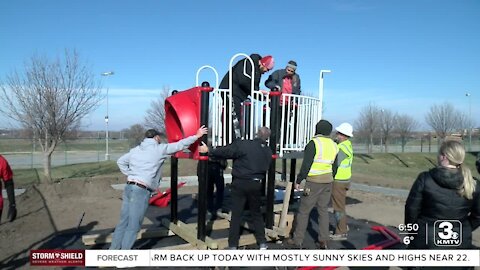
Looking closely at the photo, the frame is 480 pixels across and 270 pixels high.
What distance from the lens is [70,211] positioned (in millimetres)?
9570

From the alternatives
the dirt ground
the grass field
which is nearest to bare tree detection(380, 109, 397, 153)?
the grass field

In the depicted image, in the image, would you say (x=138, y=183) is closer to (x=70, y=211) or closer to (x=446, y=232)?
(x=446, y=232)

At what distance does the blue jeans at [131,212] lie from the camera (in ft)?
17.4

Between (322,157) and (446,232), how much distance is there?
2965mm

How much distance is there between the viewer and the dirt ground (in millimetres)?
7059

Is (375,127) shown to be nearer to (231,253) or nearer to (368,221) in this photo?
(368,221)

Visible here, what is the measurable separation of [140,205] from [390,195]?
10.3 meters

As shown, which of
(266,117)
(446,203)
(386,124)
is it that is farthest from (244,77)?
(386,124)

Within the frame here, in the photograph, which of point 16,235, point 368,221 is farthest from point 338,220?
point 16,235

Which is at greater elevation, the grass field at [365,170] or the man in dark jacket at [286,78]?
the man in dark jacket at [286,78]

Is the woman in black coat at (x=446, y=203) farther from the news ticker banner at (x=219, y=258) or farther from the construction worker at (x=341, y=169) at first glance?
the construction worker at (x=341, y=169)

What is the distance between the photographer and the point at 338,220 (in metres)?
7.27

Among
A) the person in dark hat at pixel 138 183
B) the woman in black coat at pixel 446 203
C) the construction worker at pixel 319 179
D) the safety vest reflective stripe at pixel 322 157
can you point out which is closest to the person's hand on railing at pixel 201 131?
the person in dark hat at pixel 138 183

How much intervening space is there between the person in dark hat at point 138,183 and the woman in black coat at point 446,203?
324 centimetres
